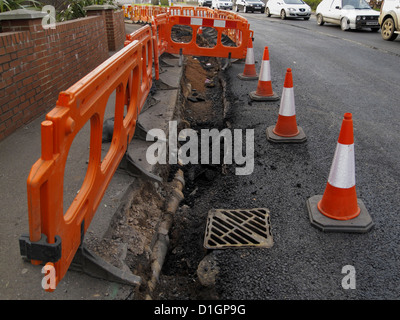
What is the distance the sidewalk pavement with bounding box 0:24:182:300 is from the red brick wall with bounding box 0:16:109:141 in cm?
21

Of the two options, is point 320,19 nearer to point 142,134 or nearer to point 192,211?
point 142,134

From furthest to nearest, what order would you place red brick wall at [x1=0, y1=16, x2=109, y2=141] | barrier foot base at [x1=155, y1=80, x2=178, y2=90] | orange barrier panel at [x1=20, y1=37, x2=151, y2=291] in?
barrier foot base at [x1=155, y1=80, x2=178, y2=90] → red brick wall at [x1=0, y1=16, x2=109, y2=141] → orange barrier panel at [x1=20, y1=37, x2=151, y2=291]

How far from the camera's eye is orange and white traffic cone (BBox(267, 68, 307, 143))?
15.0 feet

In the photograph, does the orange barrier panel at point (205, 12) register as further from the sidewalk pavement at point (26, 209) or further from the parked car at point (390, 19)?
the sidewalk pavement at point (26, 209)

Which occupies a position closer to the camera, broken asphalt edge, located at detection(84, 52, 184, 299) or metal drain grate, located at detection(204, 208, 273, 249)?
broken asphalt edge, located at detection(84, 52, 184, 299)

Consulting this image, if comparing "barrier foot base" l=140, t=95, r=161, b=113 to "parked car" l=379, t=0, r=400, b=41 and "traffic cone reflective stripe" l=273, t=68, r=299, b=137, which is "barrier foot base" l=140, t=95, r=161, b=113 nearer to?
"traffic cone reflective stripe" l=273, t=68, r=299, b=137

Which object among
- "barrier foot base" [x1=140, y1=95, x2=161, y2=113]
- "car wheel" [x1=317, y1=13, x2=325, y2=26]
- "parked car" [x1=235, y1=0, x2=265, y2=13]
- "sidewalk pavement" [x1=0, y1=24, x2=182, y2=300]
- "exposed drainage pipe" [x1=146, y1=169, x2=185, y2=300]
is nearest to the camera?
"sidewalk pavement" [x1=0, y1=24, x2=182, y2=300]

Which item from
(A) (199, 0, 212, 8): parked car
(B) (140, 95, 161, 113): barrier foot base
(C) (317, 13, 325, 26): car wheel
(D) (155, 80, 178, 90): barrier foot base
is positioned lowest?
(B) (140, 95, 161, 113): barrier foot base

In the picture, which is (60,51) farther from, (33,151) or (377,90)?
(377,90)

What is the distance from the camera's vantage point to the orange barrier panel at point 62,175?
5.51ft

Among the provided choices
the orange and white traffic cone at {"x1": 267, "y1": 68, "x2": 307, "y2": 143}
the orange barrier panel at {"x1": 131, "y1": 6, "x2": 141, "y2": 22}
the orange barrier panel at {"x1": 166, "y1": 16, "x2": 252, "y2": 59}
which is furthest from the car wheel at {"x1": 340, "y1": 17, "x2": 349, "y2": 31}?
the orange and white traffic cone at {"x1": 267, "y1": 68, "x2": 307, "y2": 143}

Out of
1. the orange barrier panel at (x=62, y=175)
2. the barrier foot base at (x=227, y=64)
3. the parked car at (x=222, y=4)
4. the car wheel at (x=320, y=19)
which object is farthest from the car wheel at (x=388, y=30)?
the parked car at (x=222, y=4)

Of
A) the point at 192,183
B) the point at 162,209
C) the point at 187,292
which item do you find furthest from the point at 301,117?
the point at 187,292
